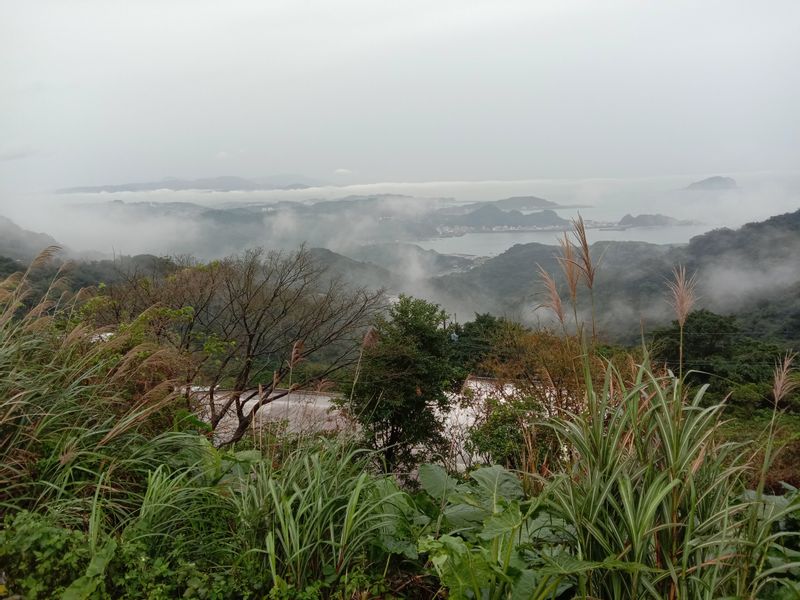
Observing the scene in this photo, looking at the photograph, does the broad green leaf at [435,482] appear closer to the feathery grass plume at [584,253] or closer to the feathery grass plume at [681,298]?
the feathery grass plume at [584,253]

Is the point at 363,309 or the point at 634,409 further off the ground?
the point at 634,409

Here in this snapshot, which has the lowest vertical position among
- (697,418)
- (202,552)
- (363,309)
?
(363,309)

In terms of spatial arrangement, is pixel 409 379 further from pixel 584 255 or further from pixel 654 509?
pixel 654 509

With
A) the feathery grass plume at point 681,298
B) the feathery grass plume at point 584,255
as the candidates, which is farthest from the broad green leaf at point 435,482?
the feathery grass plume at point 681,298

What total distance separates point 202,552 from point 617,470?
148 centimetres

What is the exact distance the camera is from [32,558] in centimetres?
168

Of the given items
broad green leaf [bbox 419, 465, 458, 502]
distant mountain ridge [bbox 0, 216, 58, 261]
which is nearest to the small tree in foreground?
broad green leaf [bbox 419, 465, 458, 502]

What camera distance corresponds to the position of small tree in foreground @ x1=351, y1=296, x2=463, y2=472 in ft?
36.7

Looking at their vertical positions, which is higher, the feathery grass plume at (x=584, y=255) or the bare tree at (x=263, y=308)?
the feathery grass plume at (x=584, y=255)

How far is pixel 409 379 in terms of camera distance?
37.8 feet

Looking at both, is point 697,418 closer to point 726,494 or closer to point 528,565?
point 726,494

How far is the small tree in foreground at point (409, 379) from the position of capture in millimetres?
11195

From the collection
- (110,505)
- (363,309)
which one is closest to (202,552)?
(110,505)

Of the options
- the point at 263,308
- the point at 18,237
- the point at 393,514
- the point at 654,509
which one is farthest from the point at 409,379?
the point at 18,237
